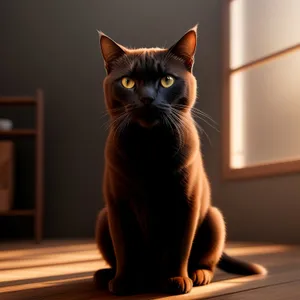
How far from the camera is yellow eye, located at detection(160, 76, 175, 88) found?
0.99 m

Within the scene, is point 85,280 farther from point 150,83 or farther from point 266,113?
point 266,113

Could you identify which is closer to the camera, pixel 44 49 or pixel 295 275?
pixel 295 275

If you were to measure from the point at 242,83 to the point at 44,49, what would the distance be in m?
1.31

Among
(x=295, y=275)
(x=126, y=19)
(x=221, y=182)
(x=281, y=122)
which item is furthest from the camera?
(x=126, y=19)

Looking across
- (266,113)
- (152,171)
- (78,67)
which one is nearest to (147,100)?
(152,171)

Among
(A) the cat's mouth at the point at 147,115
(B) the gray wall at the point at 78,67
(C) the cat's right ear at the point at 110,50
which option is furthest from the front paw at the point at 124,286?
(B) the gray wall at the point at 78,67

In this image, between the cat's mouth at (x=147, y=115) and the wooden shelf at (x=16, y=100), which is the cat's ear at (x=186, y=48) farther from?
the wooden shelf at (x=16, y=100)

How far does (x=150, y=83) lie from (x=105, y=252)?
1.36 ft

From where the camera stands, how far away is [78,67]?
3.11 meters

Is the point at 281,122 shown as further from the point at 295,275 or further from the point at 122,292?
the point at 122,292

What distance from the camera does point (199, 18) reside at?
293 cm

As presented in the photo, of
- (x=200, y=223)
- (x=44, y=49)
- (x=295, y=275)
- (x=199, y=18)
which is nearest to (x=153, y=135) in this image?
(x=200, y=223)

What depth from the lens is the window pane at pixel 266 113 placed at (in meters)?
2.51

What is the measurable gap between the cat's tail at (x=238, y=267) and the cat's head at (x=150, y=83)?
439 millimetres
